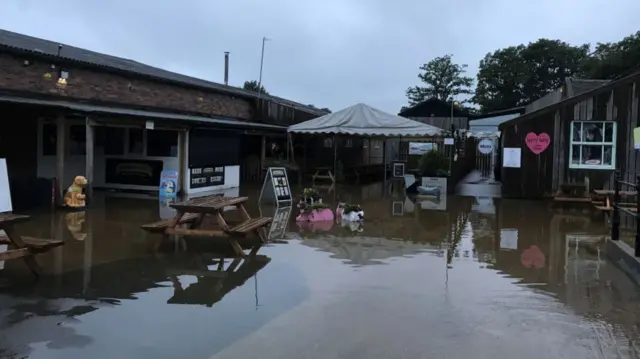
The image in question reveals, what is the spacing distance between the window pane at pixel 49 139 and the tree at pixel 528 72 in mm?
48870

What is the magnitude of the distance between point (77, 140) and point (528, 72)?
50.7 meters

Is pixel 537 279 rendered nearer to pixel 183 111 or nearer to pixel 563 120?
pixel 563 120

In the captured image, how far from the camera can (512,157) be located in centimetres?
1612

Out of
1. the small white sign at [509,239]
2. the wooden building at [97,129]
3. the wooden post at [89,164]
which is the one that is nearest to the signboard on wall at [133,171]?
the wooden building at [97,129]

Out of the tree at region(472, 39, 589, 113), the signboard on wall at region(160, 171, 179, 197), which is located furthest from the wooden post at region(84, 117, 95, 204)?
the tree at region(472, 39, 589, 113)

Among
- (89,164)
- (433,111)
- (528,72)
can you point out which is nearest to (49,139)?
(89,164)

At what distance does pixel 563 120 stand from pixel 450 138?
11.1 ft

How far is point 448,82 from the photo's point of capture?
214 ft

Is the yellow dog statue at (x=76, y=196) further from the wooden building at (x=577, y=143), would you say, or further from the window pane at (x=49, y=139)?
the wooden building at (x=577, y=143)

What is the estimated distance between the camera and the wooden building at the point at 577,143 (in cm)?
1484

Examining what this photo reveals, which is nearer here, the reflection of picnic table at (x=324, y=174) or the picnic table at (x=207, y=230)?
the picnic table at (x=207, y=230)

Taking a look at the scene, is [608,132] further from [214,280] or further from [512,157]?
[214,280]

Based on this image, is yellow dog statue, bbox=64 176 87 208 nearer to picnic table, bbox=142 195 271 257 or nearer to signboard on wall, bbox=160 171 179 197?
signboard on wall, bbox=160 171 179 197

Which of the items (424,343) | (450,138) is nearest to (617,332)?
(424,343)
